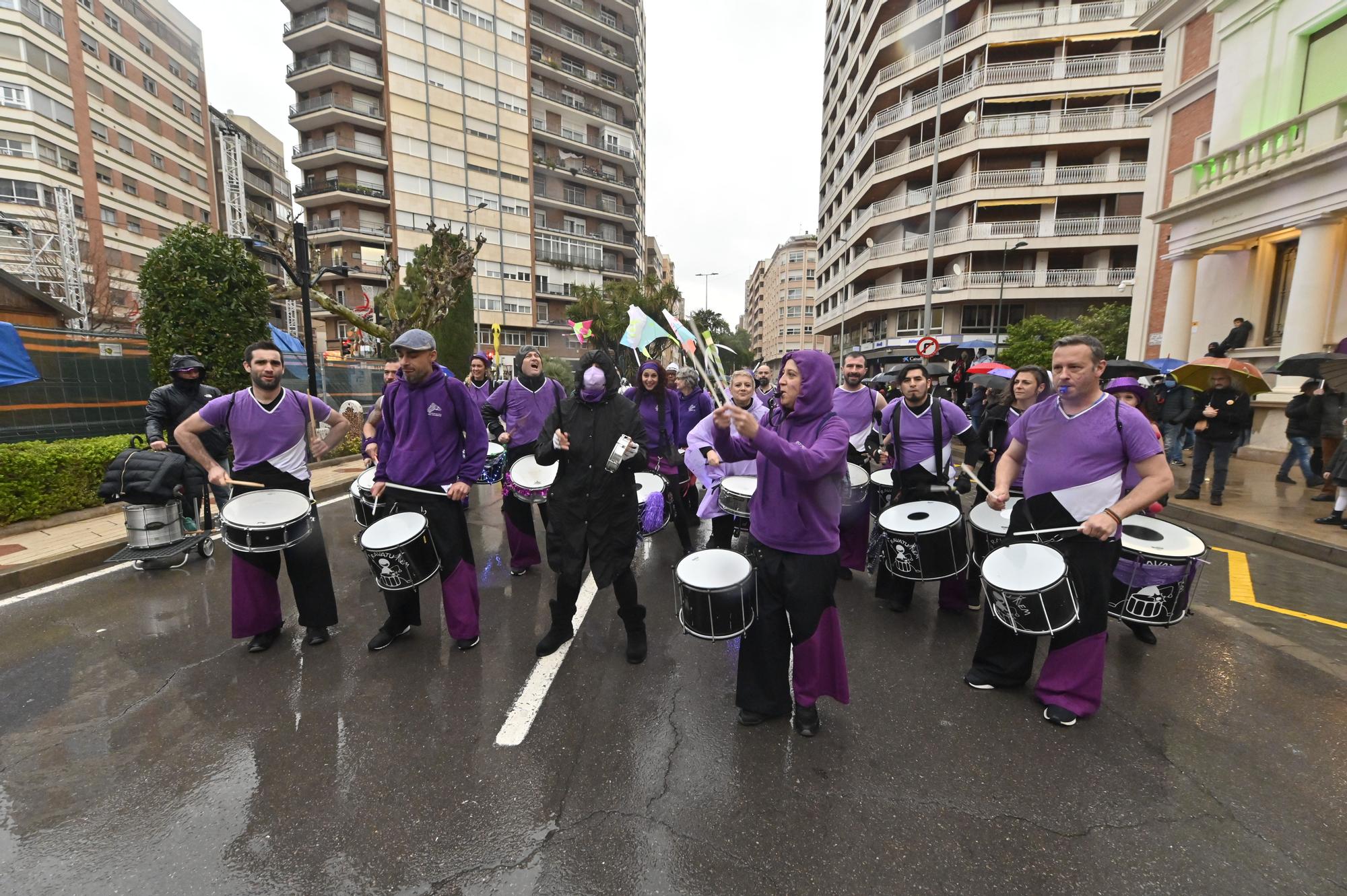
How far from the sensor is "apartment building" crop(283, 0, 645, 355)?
1663 inches

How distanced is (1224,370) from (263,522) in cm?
1132

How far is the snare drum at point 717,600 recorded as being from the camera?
2.97 m

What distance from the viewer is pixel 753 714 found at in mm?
3148

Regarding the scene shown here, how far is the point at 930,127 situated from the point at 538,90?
3116 centimetres

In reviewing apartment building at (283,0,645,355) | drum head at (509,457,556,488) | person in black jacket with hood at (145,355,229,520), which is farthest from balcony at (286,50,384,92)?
drum head at (509,457,556,488)

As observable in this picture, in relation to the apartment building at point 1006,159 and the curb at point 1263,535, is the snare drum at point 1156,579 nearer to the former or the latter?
the curb at point 1263,535

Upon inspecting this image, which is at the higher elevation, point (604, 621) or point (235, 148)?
point (235, 148)

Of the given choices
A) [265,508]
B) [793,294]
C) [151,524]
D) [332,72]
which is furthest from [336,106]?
[793,294]

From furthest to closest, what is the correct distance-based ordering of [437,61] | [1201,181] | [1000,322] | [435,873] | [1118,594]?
[437,61]
[1000,322]
[1201,181]
[1118,594]
[435,873]

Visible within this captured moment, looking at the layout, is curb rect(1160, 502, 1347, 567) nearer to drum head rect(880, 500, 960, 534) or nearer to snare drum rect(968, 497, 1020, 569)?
snare drum rect(968, 497, 1020, 569)

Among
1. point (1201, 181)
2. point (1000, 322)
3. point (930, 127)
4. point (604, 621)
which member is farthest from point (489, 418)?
point (930, 127)

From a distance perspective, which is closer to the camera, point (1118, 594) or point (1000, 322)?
point (1118, 594)

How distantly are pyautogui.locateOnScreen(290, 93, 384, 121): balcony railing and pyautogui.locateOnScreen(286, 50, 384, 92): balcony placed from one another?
0.99 m

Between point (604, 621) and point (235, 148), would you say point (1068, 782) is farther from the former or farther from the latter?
point (235, 148)
